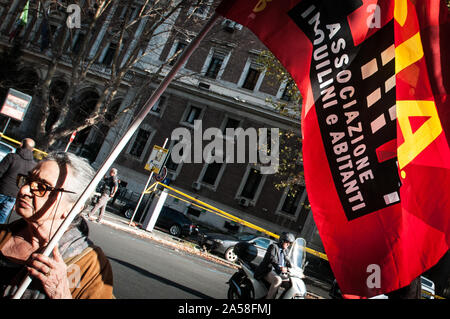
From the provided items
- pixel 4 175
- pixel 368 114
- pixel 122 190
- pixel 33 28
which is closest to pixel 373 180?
pixel 368 114

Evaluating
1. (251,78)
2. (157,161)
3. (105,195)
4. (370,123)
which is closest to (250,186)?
(251,78)

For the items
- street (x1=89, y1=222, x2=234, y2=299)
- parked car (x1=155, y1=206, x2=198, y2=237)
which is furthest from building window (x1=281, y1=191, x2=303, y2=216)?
street (x1=89, y1=222, x2=234, y2=299)

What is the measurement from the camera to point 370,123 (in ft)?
8.04

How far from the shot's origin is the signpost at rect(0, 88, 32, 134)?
14438mm

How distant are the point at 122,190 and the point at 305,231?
517 inches

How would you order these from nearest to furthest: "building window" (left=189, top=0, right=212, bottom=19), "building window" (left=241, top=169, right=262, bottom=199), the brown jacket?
the brown jacket, "building window" (left=189, top=0, right=212, bottom=19), "building window" (left=241, top=169, right=262, bottom=199)

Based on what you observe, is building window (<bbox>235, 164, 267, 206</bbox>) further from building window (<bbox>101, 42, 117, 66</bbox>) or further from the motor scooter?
the motor scooter

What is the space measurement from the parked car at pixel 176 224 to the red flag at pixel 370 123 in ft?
47.5

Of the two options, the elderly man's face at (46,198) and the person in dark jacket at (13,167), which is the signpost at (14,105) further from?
the elderly man's face at (46,198)

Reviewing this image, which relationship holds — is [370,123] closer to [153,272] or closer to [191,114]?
[153,272]

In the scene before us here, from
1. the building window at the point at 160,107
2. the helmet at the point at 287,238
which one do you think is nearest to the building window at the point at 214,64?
the building window at the point at 160,107

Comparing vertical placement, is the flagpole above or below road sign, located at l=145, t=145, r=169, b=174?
above

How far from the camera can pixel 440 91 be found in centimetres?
257
